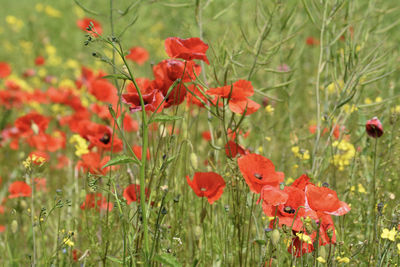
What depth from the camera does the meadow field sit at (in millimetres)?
1325

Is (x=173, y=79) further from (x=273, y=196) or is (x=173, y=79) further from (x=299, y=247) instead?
(x=299, y=247)

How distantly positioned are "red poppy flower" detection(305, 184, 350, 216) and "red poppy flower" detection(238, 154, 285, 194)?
0.43 feet

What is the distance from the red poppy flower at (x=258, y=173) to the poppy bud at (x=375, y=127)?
427 mm

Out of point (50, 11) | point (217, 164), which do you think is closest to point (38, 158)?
point (217, 164)

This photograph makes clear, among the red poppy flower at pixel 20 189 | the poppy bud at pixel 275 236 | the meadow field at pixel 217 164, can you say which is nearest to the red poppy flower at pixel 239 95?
the meadow field at pixel 217 164

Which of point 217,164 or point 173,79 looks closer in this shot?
point 173,79

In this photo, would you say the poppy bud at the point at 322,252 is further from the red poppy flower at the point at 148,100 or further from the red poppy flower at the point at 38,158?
the red poppy flower at the point at 38,158

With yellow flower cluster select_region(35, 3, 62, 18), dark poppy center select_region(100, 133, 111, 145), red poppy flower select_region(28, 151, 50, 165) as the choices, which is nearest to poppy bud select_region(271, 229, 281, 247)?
red poppy flower select_region(28, 151, 50, 165)

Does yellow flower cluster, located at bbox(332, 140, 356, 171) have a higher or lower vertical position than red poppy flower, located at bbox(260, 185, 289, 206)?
higher

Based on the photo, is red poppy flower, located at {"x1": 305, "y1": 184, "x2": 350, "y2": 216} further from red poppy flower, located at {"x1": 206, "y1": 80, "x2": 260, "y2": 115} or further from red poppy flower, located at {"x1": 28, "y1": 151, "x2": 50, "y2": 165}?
red poppy flower, located at {"x1": 28, "y1": 151, "x2": 50, "y2": 165}

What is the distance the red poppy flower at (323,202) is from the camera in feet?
4.12

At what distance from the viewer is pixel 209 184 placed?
150 cm

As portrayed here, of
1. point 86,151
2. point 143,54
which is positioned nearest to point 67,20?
point 143,54

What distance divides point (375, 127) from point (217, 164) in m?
0.57
